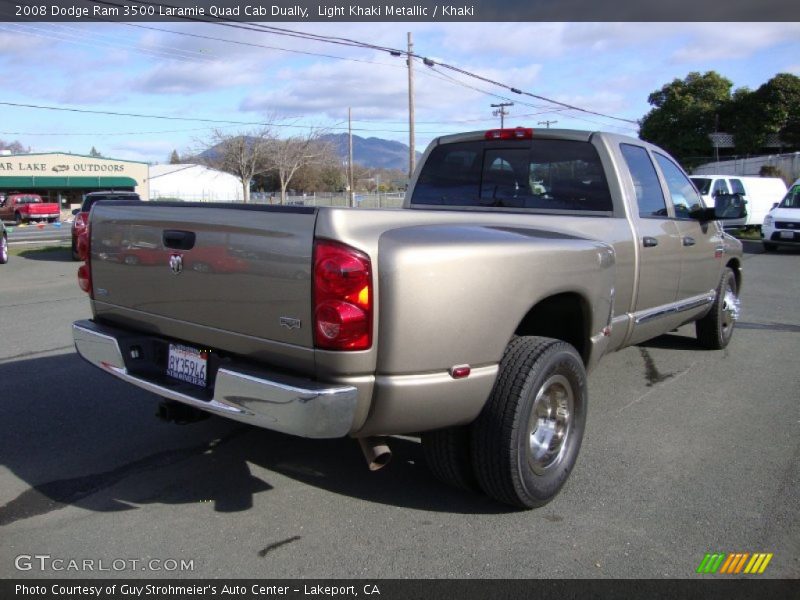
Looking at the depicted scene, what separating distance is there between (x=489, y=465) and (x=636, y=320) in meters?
1.98

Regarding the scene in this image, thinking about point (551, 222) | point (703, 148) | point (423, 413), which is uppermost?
point (703, 148)

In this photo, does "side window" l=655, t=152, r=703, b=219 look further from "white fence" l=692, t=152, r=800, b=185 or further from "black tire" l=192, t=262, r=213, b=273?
"white fence" l=692, t=152, r=800, b=185

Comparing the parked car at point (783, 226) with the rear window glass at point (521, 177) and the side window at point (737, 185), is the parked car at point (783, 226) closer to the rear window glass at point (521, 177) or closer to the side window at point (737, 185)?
the side window at point (737, 185)

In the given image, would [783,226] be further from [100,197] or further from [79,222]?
[79,222]

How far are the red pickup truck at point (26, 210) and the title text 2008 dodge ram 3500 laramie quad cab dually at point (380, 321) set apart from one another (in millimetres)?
42233

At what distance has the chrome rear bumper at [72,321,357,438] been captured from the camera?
2711 mm

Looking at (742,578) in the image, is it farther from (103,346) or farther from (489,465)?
(103,346)

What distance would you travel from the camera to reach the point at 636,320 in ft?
15.4

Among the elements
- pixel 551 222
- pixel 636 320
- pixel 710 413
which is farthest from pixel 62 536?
pixel 710 413

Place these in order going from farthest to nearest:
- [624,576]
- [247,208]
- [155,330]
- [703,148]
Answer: [703,148]
[155,330]
[247,208]
[624,576]

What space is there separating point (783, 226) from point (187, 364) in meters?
18.4

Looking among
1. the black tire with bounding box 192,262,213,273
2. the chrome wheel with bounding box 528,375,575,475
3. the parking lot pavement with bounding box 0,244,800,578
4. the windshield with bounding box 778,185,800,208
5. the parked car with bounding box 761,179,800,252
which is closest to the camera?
the parking lot pavement with bounding box 0,244,800,578

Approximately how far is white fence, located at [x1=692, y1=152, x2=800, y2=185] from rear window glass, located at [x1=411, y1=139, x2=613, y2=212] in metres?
32.3

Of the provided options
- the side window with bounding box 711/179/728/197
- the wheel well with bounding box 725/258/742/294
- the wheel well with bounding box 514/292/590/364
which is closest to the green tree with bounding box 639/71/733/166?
the side window with bounding box 711/179/728/197
